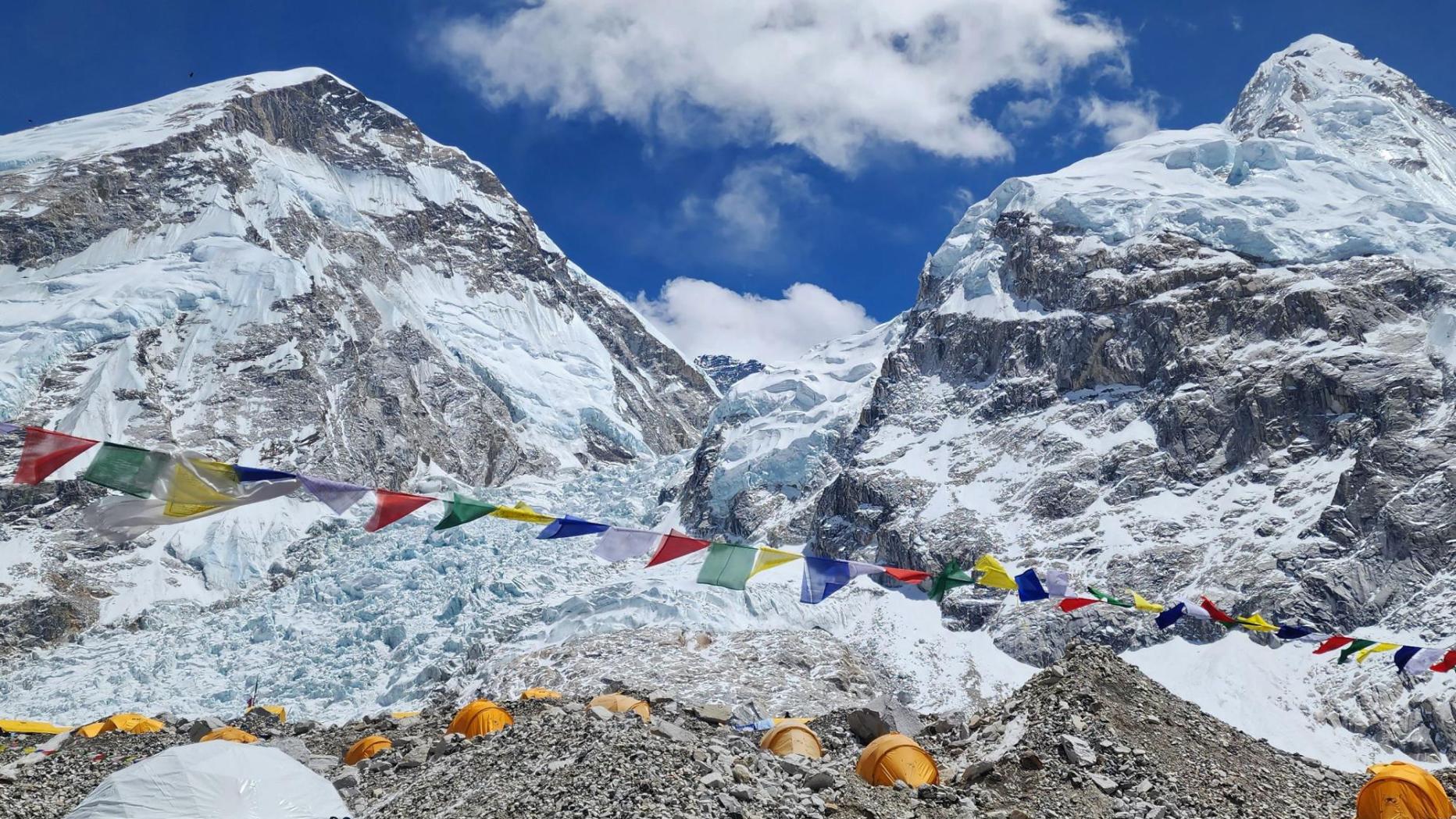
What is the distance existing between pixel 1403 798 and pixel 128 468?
59.3 ft

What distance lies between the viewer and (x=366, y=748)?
22906mm

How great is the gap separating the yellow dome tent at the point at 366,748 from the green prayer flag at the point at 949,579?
437 inches

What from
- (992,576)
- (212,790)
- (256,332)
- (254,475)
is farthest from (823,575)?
(256,332)

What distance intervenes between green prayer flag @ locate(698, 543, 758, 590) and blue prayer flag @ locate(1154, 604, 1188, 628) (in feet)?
29.0

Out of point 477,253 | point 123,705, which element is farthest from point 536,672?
point 477,253

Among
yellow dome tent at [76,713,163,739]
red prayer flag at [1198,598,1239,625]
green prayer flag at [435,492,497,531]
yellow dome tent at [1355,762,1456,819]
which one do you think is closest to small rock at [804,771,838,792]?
green prayer flag at [435,492,497,531]

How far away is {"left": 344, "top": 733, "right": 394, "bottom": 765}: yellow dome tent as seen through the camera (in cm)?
2269

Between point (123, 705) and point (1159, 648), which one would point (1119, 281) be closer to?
point (1159, 648)

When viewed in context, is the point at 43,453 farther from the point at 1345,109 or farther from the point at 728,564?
the point at 1345,109

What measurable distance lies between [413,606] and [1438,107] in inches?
5770

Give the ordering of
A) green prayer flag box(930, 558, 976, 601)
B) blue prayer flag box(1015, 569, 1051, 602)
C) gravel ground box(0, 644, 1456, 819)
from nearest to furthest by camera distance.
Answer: gravel ground box(0, 644, 1456, 819), green prayer flag box(930, 558, 976, 601), blue prayer flag box(1015, 569, 1051, 602)

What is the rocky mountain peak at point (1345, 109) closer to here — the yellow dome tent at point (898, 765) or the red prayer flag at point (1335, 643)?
the red prayer flag at point (1335, 643)

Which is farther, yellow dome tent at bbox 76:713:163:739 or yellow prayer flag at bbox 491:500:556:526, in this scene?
yellow dome tent at bbox 76:713:163:739

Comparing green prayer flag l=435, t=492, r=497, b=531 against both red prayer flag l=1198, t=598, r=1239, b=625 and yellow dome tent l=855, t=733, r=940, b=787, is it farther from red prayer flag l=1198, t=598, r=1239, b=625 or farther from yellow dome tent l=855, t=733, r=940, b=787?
red prayer flag l=1198, t=598, r=1239, b=625
